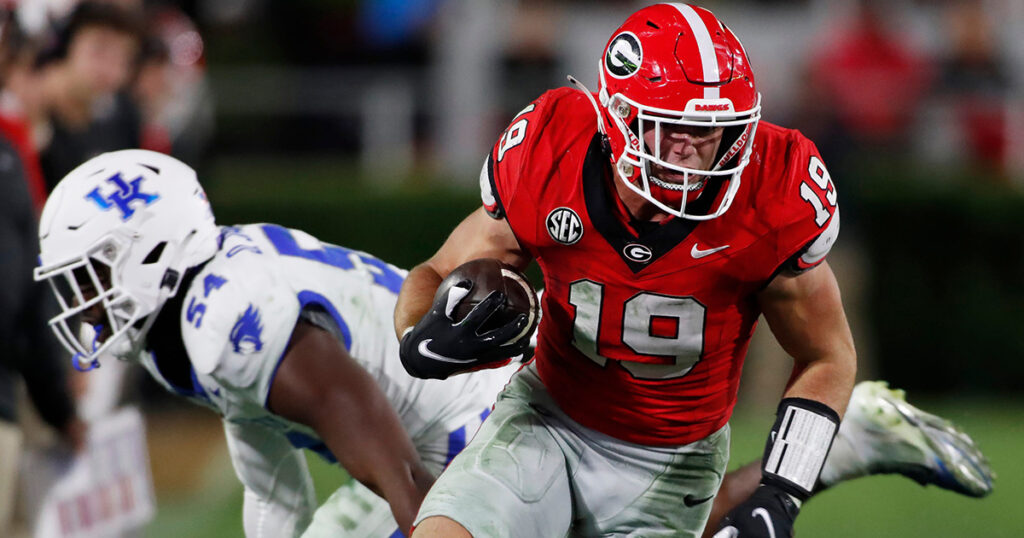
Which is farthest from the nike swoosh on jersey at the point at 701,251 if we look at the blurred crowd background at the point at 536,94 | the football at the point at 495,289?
the blurred crowd background at the point at 536,94

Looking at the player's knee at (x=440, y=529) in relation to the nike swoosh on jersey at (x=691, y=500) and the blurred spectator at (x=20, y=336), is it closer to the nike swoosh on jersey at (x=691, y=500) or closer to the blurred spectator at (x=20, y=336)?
the nike swoosh on jersey at (x=691, y=500)

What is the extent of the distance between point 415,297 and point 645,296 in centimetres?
58

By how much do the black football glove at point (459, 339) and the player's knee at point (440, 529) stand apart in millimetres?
332

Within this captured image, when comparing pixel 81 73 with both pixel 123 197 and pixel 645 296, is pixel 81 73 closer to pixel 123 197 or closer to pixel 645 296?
pixel 123 197

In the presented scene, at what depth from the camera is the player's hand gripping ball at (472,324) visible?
336 cm

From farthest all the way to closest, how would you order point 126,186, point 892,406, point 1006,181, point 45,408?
point 1006,181 < point 45,408 < point 892,406 < point 126,186

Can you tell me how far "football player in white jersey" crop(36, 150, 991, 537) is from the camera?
3723 millimetres

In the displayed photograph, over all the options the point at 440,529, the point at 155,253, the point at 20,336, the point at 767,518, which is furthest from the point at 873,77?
the point at 440,529

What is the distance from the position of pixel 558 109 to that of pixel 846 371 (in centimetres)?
96

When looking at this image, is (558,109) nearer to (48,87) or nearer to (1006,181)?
(48,87)

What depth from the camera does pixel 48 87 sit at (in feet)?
22.2

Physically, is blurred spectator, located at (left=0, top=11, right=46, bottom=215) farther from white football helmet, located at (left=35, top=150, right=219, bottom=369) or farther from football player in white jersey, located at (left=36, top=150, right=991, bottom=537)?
white football helmet, located at (left=35, top=150, right=219, bottom=369)

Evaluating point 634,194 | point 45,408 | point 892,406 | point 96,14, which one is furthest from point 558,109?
point 96,14

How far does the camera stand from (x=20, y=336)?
17.6ft
